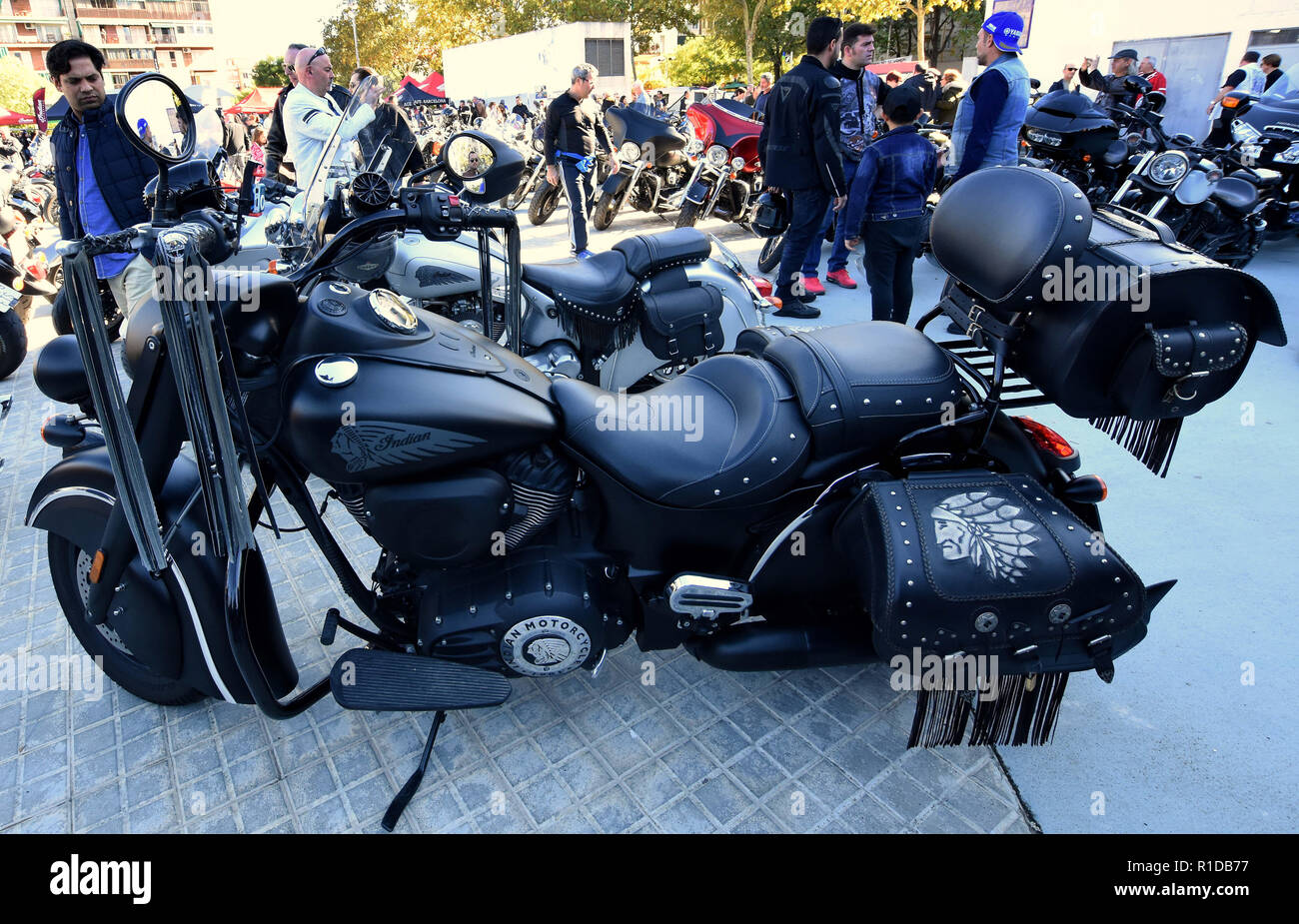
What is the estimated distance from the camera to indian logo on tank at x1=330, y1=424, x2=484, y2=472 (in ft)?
5.30

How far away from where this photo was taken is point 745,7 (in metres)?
31.1

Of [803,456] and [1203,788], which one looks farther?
[1203,788]

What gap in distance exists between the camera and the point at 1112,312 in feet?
5.41

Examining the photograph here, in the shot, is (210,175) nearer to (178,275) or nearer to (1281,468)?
(178,275)

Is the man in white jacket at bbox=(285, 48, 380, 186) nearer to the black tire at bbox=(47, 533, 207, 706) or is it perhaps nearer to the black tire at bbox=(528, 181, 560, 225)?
the black tire at bbox=(47, 533, 207, 706)

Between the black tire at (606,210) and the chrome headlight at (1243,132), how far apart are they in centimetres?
606

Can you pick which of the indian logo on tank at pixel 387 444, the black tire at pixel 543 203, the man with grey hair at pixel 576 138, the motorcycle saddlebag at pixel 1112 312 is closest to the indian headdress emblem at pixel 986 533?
the motorcycle saddlebag at pixel 1112 312

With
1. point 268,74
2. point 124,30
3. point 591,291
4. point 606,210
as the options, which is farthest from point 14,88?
point 124,30

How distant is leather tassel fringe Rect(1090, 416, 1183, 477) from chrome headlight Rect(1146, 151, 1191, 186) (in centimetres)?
480

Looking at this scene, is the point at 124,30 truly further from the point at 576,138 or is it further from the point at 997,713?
the point at 997,713

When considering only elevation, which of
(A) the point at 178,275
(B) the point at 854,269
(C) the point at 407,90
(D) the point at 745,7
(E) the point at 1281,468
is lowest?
(E) the point at 1281,468

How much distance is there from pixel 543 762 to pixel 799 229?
432cm
